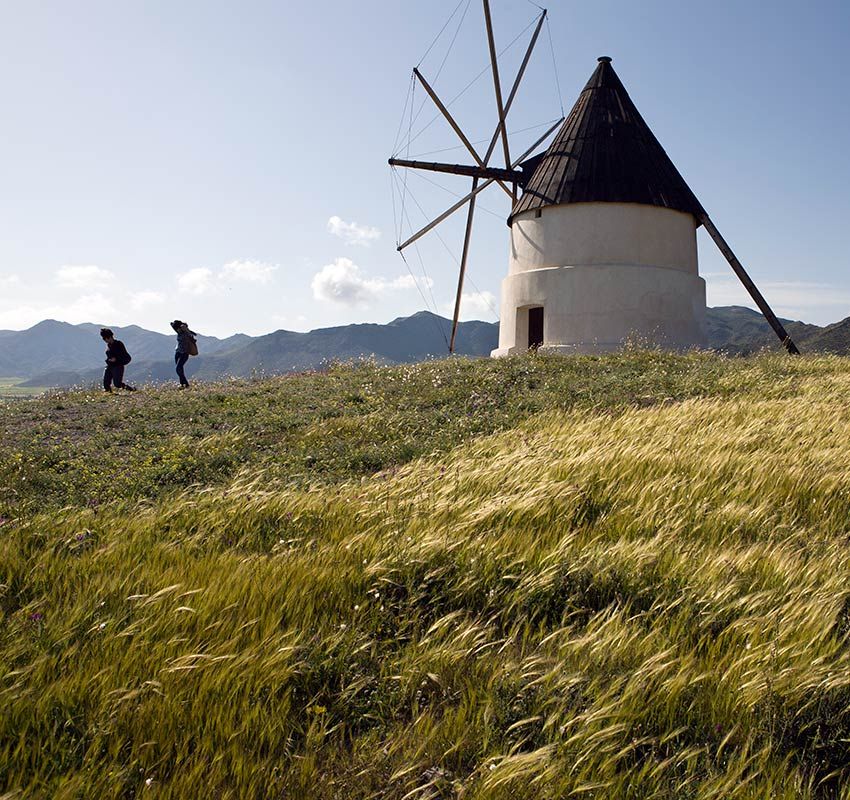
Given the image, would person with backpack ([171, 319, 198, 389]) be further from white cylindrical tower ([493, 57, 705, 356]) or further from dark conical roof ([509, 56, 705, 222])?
dark conical roof ([509, 56, 705, 222])

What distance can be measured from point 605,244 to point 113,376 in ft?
48.0

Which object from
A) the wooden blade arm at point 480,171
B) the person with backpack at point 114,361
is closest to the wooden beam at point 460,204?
the wooden blade arm at point 480,171

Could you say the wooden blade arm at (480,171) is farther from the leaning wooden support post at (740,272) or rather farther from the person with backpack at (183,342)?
the person with backpack at (183,342)

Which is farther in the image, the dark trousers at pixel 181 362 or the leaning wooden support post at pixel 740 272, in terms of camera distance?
the leaning wooden support post at pixel 740 272

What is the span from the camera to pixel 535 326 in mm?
23734

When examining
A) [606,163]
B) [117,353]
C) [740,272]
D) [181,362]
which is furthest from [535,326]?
[117,353]

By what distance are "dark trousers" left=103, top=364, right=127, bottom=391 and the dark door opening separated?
42.5 ft

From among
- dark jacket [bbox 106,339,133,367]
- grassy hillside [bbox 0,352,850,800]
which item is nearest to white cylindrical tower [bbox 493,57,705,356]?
dark jacket [bbox 106,339,133,367]

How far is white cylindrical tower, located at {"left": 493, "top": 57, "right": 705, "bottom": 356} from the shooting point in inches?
813

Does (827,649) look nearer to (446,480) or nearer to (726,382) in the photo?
(446,480)

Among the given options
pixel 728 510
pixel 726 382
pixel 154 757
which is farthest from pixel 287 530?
pixel 726 382

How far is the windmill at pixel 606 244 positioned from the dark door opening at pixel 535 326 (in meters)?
0.22

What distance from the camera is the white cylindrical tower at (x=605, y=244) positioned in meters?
20.7

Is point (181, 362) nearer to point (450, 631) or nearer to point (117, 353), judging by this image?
point (117, 353)
